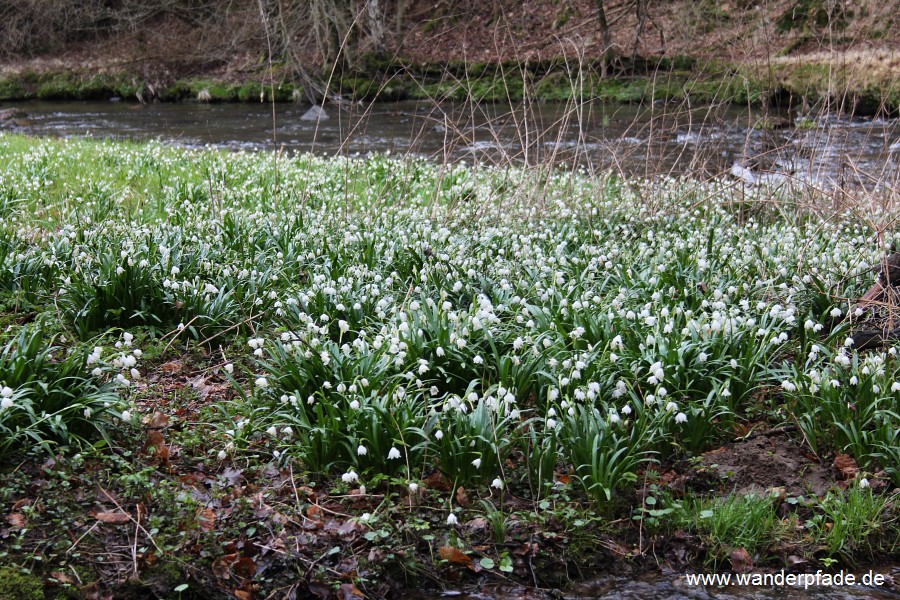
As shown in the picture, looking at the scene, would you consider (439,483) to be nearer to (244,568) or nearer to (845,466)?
(244,568)

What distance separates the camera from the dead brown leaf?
11.3ft

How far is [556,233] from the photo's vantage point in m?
7.18

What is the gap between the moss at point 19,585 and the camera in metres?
2.95

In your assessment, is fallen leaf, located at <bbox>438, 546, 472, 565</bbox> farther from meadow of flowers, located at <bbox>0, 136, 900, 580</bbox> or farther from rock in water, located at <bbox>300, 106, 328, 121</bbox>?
rock in water, located at <bbox>300, 106, 328, 121</bbox>

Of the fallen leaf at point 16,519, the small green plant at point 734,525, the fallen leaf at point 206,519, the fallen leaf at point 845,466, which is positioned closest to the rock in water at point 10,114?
→ the fallen leaf at point 16,519

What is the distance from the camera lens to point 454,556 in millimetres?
3490

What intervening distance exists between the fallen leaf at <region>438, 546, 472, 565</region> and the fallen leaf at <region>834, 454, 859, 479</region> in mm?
2100

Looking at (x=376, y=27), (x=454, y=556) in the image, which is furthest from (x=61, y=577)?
(x=376, y=27)

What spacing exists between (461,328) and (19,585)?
2.68 m

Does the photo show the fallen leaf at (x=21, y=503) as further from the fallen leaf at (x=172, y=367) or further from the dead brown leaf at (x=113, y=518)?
the fallen leaf at (x=172, y=367)

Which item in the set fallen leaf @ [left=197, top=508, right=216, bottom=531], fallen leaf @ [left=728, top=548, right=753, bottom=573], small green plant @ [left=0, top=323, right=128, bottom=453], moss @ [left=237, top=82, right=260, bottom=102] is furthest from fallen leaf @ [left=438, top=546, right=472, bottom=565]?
moss @ [left=237, top=82, right=260, bottom=102]

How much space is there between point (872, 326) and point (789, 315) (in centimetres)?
87

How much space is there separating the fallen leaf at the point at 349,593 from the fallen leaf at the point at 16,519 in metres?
1.41

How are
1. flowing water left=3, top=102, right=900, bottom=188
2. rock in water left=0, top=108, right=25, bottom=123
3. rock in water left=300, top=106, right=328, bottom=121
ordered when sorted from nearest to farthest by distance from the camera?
flowing water left=3, top=102, right=900, bottom=188
rock in water left=300, top=106, right=328, bottom=121
rock in water left=0, top=108, right=25, bottom=123
